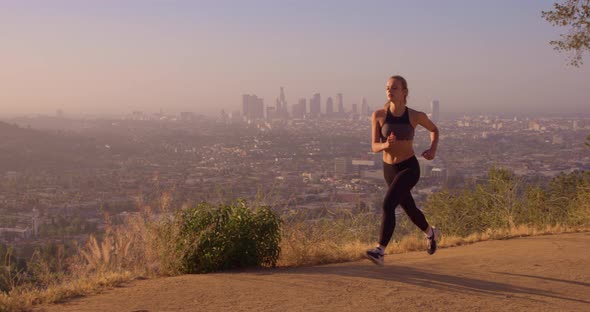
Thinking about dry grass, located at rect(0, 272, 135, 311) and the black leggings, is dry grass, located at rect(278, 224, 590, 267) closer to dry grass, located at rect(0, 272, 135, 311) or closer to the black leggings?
the black leggings

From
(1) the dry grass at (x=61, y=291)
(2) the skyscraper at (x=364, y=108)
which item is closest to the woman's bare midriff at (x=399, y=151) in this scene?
(1) the dry grass at (x=61, y=291)

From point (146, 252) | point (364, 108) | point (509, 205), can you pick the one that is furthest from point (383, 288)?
point (364, 108)

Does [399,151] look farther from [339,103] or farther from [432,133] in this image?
[339,103]

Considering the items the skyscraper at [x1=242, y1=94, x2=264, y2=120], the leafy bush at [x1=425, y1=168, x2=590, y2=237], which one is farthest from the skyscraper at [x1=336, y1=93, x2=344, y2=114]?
the leafy bush at [x1=425, y1=168, x2=590, y2=237]

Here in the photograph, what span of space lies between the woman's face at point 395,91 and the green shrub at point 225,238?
1.66 m

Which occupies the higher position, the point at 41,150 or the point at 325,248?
the point at 325,248

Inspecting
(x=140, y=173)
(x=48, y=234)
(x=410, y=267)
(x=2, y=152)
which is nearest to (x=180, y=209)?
(x=410, y=267)

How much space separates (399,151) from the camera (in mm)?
4770

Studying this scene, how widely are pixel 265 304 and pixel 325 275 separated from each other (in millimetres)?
946

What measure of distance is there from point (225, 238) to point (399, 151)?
186 cm

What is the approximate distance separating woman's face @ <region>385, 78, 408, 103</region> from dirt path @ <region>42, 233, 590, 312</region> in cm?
163

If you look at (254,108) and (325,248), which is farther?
(254,108)

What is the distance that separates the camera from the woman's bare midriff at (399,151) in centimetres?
475

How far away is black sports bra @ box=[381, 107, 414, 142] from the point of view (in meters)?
4.78
